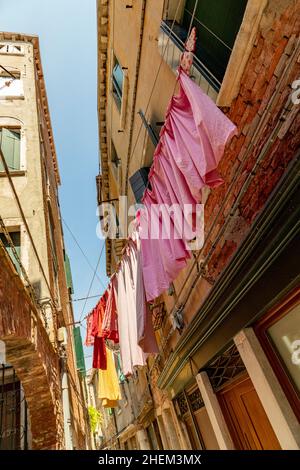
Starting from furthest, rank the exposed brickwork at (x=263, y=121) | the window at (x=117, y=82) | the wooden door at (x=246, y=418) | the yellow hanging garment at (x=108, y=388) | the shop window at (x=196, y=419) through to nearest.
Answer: the yellow hanging garment at (x=108, y=388)
the window at (x=117, y=82)
the shop window at (x=196, y=419)
the wooden door at (x=246, y=418)
the exposed brickwork at (x=263, y=121)

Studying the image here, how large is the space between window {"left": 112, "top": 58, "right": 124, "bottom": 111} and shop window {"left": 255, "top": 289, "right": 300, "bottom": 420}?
8.42 m

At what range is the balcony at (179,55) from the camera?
4102mm

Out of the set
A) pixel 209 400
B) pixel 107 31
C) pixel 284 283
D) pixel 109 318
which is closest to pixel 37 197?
pixel 109 318

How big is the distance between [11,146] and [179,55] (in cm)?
767

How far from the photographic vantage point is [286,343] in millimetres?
2947

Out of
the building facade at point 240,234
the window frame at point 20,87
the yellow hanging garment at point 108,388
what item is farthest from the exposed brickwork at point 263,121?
the window frame at point 20,87

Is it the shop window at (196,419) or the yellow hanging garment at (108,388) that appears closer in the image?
the shop window at (196,419)

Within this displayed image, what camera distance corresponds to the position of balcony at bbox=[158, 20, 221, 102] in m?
4.10

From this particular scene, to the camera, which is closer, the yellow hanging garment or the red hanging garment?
the red hanging garment

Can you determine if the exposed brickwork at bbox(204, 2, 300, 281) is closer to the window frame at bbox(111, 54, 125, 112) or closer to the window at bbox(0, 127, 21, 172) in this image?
the window frame at bbox(111, 54, 125, 112)

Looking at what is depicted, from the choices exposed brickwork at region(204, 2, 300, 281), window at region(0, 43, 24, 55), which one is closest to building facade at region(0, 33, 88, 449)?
window at region(0, 43, 24, 55)

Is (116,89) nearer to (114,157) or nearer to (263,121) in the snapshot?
(114,157)

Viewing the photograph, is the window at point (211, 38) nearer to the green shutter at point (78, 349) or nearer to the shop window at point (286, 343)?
the shop window at point (286, 343)

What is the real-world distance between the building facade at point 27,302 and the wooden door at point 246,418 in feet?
11.2
